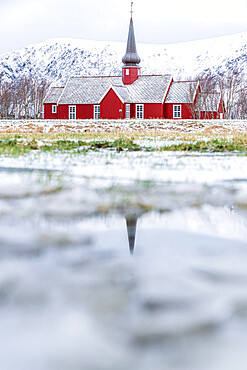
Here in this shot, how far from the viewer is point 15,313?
8.84ft

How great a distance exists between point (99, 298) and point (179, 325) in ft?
1.81

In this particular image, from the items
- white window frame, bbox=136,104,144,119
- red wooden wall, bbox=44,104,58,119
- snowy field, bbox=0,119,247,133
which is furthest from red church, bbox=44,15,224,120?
snowy field, bbox=0,119,247,133

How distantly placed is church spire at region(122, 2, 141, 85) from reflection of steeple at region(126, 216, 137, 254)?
6644 cm

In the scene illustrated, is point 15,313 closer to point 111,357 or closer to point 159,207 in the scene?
point 111,357

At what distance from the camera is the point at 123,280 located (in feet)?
10.6

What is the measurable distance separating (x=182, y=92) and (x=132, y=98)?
7.16m

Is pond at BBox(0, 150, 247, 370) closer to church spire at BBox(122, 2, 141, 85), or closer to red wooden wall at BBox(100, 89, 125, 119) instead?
red wooden wall at BBox(100, 89, 125, 119)

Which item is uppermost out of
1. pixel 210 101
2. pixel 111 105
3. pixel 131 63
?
pixel 131 63

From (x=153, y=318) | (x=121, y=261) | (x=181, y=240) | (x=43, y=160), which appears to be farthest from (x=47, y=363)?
(x=43, y=160)

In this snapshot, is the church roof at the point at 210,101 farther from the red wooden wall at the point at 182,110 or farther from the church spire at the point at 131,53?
the church spire at the point at 131,53

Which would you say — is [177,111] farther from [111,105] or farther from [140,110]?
[111,105]

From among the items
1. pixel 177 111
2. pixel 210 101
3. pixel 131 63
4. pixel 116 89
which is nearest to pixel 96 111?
pixel 116 89

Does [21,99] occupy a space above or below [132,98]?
above

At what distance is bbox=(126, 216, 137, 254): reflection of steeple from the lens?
13.6 feet
